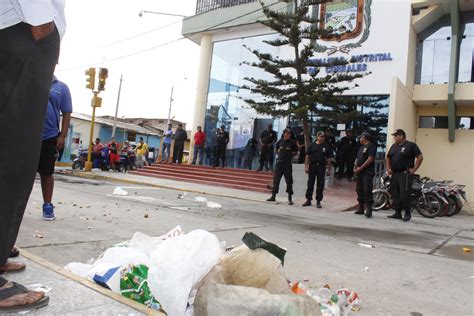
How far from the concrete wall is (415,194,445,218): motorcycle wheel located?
3722mm

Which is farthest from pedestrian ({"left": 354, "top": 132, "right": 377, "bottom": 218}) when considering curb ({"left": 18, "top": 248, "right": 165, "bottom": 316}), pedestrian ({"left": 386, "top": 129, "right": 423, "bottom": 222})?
curb ({"left": 18, "top": 248, "right": 165, "bottom": 316})

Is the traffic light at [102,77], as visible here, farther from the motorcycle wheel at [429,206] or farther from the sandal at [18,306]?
the sandal at [18,306]

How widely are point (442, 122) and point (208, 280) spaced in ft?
54.0

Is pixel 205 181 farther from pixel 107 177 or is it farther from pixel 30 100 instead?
pixel 30 100

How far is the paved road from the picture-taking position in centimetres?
295

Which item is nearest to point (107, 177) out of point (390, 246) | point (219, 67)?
point (219, 67)

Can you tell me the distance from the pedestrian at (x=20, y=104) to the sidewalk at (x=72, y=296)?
0.28 ft

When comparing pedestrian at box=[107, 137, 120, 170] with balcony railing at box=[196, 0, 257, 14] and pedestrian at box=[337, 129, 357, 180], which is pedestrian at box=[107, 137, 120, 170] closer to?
balcony railing at box=[196, 0, 257, 14]

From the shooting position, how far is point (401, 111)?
14.0 m

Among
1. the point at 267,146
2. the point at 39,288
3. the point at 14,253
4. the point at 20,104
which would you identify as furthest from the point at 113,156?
the point at 20,104

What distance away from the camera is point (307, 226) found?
6.23 meters

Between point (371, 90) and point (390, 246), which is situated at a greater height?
point (371, 90)

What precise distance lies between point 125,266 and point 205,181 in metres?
13.1

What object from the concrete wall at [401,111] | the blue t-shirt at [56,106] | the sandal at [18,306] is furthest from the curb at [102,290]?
the concrete wall at [401,111]
